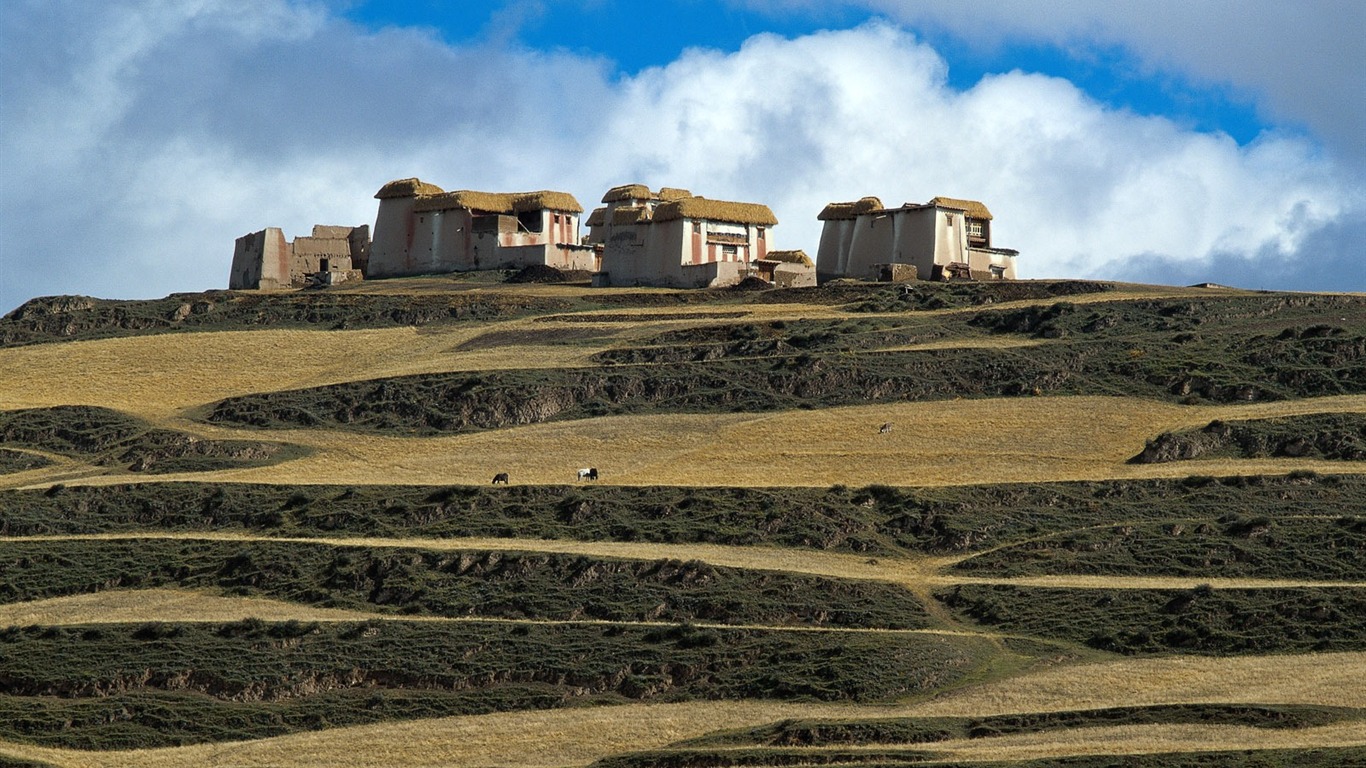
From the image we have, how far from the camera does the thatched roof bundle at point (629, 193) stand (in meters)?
117

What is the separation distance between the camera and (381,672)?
47.2 m

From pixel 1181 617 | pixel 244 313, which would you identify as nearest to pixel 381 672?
pixel 1181 617

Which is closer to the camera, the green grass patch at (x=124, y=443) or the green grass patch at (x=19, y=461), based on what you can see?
the green grass patch at (x=124, y=443)

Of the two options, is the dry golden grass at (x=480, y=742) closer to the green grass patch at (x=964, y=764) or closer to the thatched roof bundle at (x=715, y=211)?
the green grass patch at (x=964, y=764)

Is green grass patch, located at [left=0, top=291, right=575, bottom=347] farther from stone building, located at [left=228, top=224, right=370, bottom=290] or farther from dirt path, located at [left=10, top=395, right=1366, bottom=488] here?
dirt path, located at [left=10, top=395, right=1366, bottom=488]

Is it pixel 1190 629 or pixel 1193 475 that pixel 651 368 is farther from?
pixel 1190 629

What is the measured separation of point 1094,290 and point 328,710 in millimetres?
57542

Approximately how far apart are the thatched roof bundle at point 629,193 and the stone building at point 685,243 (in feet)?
23.2

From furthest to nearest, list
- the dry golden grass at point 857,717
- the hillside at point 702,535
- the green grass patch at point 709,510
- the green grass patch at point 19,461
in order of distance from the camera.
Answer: the green grass patch at point 19,461 → the green grass patch at point 709,510 → the hillside at point 702,535 → the dry golden grass at point 857,717

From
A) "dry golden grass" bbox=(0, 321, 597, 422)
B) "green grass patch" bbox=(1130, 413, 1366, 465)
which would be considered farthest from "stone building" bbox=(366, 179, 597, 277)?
"green grass patch" bbox=(1130, 413, 1366, 465)

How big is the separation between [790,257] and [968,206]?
11.2m

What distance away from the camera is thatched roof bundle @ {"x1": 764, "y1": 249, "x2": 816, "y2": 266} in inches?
4154

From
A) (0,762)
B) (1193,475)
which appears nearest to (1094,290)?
(1193,475)

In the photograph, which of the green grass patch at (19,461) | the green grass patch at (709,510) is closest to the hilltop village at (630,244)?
the green grass patch at (19,461)
